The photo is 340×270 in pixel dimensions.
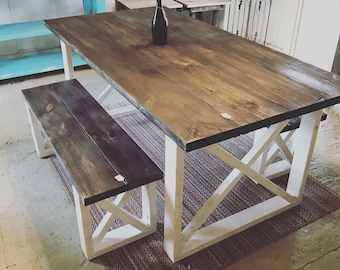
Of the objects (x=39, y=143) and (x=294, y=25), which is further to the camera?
(x=294, y=25)

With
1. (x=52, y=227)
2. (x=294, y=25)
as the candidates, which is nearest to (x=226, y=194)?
(x=52, y=227)

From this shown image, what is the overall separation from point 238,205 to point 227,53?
0.80 meters

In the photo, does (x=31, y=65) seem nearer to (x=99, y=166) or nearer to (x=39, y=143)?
(x=39, y=143)

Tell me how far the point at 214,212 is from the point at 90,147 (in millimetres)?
744

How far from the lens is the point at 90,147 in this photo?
1.70 metres

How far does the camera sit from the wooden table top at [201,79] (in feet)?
4.46

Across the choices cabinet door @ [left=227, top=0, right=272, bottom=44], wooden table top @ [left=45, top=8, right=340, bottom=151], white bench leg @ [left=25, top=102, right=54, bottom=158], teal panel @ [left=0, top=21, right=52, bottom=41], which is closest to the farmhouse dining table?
wooden table top @ [left=45, top=8, right=340, bottom=151]

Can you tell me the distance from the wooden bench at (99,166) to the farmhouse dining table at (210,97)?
147 millimetres

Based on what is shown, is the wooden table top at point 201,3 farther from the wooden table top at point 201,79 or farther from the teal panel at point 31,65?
the wooden table top at point 201,79

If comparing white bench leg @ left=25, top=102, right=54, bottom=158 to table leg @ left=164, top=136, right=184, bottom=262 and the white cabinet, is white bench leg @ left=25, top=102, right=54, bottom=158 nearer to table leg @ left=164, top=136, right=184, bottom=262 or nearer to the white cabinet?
table leg @ left=164, top=136, right=184, bottom=262

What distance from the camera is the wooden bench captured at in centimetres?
152

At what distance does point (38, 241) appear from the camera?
182 centimetres

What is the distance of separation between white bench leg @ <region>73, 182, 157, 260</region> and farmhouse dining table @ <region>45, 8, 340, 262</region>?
138mm

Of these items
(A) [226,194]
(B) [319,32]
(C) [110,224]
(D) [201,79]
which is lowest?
(C) [110,224]
